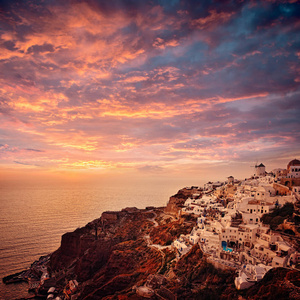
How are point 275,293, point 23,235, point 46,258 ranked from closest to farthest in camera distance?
point 275,293
point 46,258
point 23,235

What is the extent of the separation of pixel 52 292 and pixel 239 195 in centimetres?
3985

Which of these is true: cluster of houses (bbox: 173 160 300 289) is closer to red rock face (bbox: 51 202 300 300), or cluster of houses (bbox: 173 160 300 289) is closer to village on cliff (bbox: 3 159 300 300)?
village on cliff (bbox: 3 159 300 300)

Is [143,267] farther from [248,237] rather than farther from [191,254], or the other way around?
[248,237]

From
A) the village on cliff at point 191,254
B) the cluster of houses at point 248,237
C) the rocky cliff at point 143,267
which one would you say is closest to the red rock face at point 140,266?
the rocky cliff at point 143,267

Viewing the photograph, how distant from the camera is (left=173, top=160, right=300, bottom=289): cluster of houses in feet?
79.0

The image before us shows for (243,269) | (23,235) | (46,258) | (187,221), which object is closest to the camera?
(243,269)

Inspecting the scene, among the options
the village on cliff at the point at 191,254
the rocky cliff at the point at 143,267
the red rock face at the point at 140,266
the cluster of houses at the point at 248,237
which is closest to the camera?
the red rock face at the point at 140,266

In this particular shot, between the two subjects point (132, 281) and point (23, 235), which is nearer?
point (132, 281)

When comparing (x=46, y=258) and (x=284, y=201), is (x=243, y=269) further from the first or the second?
(x=46, y=258)

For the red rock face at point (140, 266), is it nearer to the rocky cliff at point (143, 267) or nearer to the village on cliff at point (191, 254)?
the rocky cliff at point (143, 267)

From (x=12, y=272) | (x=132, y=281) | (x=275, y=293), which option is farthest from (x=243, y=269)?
(x=12, y=272)

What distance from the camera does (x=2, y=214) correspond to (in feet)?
301

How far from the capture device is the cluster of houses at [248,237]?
24078 millimetres

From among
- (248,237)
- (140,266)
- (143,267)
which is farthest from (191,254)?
(140,266)
